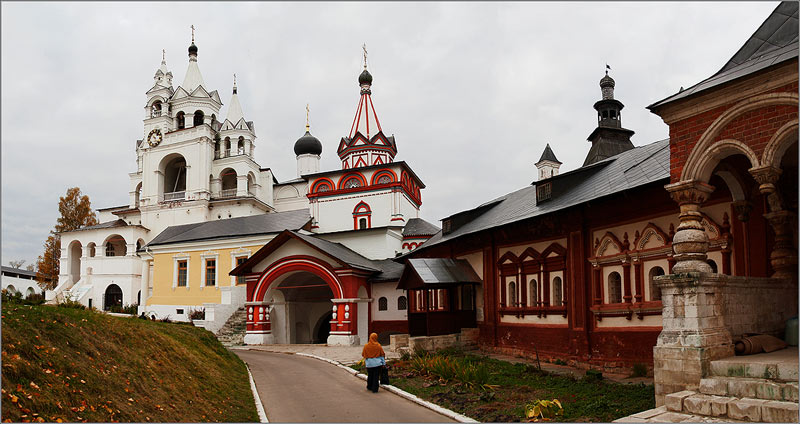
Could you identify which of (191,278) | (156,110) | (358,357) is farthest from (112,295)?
(358,357)

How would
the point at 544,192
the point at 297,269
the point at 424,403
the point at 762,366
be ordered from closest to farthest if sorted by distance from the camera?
the point at 762,366, the point at 424,403, the point at 544,192, the point at 297,269

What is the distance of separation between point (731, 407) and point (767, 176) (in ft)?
10.8

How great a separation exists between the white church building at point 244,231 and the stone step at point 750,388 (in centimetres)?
1784

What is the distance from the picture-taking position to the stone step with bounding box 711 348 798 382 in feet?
24.0

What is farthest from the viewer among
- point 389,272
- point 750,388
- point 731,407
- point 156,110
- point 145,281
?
point 156,110

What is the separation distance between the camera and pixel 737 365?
25.9 feet

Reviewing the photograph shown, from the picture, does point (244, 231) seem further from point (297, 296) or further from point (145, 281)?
point (145, 281)

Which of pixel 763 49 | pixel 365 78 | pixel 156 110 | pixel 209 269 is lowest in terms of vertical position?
pixel 209 269

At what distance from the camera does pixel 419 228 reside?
33.0 meters

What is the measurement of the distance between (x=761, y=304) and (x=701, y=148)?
278 centimetres

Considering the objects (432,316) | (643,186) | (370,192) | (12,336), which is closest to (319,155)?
(370,192)

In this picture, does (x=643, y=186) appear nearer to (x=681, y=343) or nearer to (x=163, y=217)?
(x=681, y=343)

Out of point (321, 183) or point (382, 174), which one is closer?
point (382, 174)

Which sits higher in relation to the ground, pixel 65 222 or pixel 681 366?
pixel 65 222
